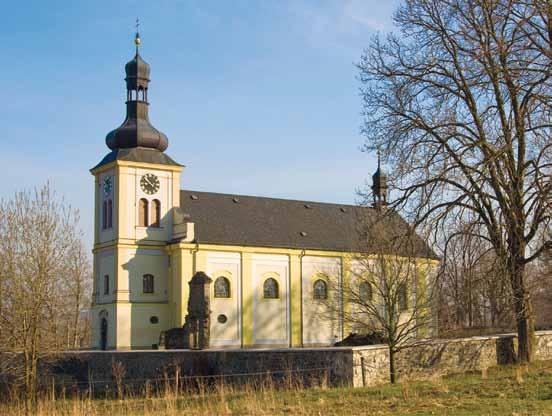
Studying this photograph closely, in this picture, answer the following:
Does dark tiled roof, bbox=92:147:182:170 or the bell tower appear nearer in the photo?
the bell tower

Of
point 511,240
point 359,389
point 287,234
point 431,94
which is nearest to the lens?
point 359,389

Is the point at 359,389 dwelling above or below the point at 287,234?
below

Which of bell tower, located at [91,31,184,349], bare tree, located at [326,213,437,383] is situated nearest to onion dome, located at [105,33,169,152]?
bell tower, located at [91,31,184,349]

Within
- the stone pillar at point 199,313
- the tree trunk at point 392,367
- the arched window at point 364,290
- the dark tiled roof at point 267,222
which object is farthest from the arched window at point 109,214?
the tree trunk at point 392,367

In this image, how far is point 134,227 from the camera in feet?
140

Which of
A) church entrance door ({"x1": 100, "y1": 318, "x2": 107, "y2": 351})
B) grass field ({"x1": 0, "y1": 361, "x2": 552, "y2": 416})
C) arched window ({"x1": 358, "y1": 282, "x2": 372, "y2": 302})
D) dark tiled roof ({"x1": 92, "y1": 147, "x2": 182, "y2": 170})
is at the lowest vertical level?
grass field ({"x1": 0, "y1": 361, "x2": 552, "y2": 416})

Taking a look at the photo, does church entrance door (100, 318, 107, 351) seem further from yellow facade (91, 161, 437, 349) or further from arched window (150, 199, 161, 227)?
arched window (150, 199, 161, 227)

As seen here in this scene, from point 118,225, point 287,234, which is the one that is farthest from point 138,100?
point 287,234

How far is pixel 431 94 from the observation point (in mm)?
21078

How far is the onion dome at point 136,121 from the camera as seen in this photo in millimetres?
43688

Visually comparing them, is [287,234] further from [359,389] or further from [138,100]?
[359,389]

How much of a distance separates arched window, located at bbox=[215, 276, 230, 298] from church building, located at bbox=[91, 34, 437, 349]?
53 mm

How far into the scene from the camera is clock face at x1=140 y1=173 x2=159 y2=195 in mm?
43344

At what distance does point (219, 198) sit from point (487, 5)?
30.3 m
